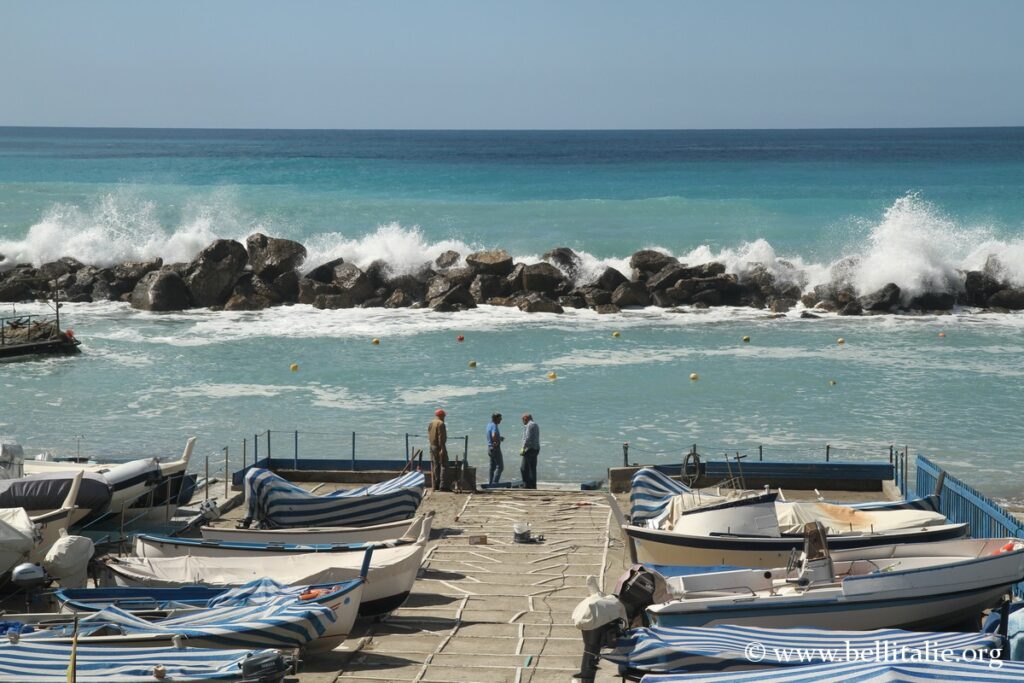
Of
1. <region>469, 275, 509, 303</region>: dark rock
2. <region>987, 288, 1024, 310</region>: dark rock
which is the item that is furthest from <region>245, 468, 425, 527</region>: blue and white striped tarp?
<region>987, 288, 1024, 310</region>: dark rock

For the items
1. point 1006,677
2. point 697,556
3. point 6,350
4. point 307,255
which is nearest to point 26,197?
point 307,255

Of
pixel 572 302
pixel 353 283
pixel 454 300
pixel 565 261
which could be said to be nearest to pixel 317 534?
pixel 454 300

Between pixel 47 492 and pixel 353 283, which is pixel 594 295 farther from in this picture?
pixel 47 492

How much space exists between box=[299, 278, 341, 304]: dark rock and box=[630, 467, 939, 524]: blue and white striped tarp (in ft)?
88.2

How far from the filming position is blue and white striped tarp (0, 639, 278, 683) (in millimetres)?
9602

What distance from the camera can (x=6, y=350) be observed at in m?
32.2

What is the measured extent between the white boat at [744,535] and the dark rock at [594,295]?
86.9ft

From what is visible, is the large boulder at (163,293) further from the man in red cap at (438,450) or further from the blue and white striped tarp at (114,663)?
the blue and white striped tarp at (114,663)

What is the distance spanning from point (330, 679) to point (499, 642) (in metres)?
1.76

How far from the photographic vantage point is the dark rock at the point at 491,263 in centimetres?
4241

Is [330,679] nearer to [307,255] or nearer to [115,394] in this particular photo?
[115,394]

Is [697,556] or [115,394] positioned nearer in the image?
[697,556]

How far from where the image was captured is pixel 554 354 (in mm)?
32938

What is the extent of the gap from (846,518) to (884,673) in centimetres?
605
